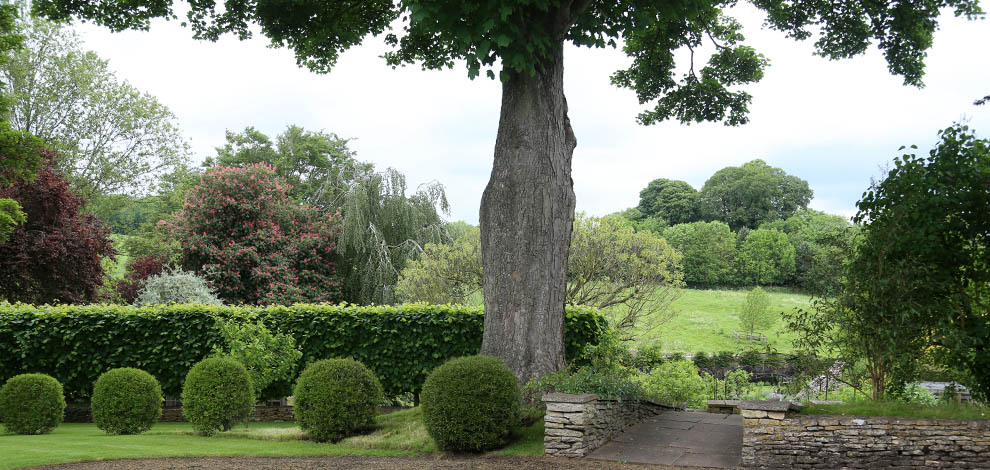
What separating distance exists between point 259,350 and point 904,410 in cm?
920

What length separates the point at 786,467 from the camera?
6.51 metres

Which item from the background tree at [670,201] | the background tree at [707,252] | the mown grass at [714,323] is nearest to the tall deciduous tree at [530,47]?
the mown grass at [714,323]

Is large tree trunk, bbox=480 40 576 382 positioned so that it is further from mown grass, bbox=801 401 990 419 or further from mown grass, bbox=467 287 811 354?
mown grass, bbox=467 287 811 354

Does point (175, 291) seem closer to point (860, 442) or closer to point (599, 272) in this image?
point (599, 272)

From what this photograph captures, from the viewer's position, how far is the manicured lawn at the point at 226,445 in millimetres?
7164

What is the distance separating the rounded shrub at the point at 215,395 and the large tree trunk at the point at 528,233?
3.71 m

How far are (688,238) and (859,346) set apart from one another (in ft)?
→ 112

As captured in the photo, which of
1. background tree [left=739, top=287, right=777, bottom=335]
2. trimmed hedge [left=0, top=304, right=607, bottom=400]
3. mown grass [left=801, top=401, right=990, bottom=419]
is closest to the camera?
mown grass [left=801, top=401, right=990, bottom=419]

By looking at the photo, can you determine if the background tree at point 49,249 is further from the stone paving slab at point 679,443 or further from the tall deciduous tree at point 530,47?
the stone paving slab at point 679,443

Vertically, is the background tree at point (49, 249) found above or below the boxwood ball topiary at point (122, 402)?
above

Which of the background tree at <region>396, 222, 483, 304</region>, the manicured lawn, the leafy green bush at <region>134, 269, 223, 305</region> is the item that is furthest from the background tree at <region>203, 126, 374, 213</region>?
the manicured lawn

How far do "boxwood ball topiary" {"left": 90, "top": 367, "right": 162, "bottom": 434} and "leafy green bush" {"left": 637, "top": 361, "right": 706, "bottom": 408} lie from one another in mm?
8185

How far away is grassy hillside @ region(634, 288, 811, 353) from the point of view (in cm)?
2906

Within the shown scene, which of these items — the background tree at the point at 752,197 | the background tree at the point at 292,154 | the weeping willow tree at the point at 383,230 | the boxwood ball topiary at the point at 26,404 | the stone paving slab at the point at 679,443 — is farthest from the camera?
the background tree at the point at 752,197
